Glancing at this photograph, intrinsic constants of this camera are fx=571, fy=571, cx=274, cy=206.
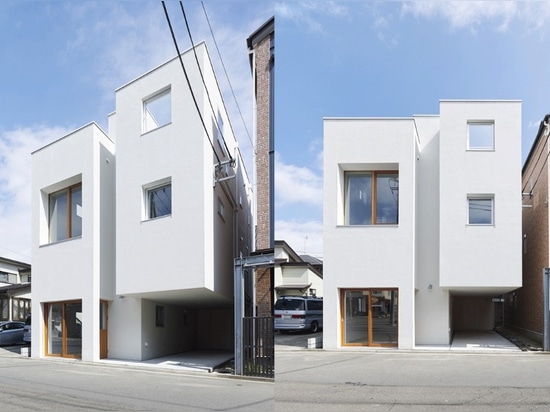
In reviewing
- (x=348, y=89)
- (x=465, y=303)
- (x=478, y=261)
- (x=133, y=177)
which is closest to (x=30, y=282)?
(x=348, y=89)

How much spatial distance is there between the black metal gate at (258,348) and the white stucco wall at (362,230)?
1.75m

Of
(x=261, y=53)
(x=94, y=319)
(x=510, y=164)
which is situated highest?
(x=261, y=53)

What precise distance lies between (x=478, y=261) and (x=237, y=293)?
330cm

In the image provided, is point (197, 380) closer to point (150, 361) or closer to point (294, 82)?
point (150, 361)

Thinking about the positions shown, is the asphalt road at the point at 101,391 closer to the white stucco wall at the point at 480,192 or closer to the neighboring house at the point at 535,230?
the white stucco wall at the point at 480,192

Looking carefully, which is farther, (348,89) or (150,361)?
(150,361)

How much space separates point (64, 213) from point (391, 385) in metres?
2.75

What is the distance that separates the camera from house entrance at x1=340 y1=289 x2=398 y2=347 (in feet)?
10.1

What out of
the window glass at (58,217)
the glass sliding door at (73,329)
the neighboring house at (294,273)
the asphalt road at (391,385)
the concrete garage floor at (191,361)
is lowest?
the concrete garage floor at (191,361)

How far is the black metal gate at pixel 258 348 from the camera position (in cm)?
548

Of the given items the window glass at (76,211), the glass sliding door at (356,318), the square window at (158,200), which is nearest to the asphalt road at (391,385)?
the glass sliding door at (356,318)

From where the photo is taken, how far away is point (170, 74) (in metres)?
5.98

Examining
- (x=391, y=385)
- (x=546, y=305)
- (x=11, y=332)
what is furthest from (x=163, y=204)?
(x=546, y=305)

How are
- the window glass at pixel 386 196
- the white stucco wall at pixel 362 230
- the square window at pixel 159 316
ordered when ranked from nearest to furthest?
the white stucco wall at pixel 362 230 < the window glass at pixel 386 196 < the square window at pixel 159 316
